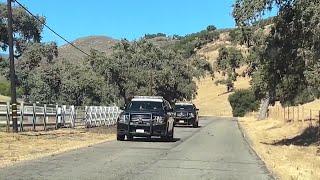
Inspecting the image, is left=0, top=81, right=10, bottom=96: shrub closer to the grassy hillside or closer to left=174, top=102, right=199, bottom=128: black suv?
the grassy hillside

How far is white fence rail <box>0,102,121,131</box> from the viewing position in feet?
96.8

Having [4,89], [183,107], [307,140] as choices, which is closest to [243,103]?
[4,89]

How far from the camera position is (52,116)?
113ft

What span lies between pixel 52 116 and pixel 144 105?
8.97 meters

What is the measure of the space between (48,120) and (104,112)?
11.6m

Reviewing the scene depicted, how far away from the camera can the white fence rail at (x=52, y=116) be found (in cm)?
2950

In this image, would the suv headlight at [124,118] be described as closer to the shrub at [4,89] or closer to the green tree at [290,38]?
the green tree at [290,38]

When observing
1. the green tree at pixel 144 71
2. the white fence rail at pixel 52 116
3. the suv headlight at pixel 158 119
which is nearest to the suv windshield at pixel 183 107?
the white fence rail at pixel 52 116

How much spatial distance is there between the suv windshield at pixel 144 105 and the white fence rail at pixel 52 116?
19.6 feet

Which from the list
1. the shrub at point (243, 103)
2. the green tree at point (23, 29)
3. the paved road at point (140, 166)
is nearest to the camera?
the paved road at point (140, 166)

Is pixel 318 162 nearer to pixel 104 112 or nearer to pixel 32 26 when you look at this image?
pixel 104 112

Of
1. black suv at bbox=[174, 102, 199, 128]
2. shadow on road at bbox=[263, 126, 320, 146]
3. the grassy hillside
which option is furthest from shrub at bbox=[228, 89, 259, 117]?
shadow on road at bbox=[263, 126, 320, 146]

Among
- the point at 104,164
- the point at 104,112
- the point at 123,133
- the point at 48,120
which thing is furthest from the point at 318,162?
the point at 104,112

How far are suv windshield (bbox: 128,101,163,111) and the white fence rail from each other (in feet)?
19.6
